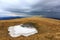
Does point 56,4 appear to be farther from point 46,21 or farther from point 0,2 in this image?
point 0,2

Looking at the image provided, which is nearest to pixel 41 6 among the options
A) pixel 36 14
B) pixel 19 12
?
pixel 36 14

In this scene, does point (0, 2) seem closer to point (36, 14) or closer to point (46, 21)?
point (36, 14)

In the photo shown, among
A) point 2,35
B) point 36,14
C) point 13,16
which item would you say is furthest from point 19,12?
point 2,35

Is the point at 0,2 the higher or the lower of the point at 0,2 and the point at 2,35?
the higher

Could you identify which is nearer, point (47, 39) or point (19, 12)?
point (47, 39)

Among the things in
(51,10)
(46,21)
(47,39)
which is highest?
(51,10)

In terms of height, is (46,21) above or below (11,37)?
above
